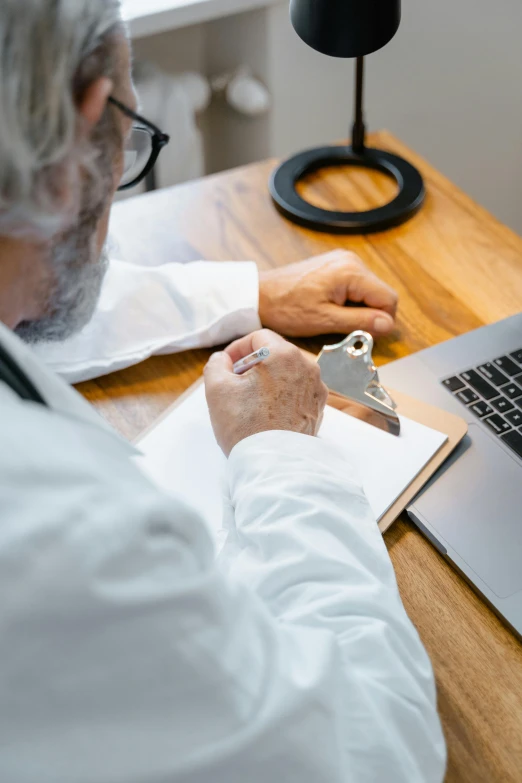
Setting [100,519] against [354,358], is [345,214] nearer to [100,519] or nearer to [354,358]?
[354,358]

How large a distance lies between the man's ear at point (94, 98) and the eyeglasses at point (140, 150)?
113 millimetres

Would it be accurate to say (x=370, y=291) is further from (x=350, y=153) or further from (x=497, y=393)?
(x=350, y=153)

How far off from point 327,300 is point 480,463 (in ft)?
1.00

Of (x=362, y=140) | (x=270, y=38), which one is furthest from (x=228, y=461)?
(x=270, y=38)

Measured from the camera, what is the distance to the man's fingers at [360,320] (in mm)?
995

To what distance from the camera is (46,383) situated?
56 cm

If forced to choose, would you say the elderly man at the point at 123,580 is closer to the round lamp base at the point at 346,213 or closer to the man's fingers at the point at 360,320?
the man's fingers at the point at 360,320

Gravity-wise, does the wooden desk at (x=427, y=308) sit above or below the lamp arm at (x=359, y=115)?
below

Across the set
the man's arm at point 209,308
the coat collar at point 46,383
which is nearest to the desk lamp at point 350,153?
the man's arm at point 209,308

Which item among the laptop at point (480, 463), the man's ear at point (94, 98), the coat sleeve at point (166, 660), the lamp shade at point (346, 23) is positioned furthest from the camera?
the lamp shade at point (346, 23)

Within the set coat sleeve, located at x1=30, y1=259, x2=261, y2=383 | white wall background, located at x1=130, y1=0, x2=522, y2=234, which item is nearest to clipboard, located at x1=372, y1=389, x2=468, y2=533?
coat sleeve, located at x1=30, y1=259, x2=261, y2=383

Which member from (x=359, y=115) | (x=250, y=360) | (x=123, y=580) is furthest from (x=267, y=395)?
(x=359, y=115)

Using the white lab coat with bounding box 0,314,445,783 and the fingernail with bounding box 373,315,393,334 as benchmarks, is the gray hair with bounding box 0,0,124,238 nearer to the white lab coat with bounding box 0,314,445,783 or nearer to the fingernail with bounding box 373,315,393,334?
the white lab coat with bounding box 0,314,445,783

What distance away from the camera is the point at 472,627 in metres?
0.71
